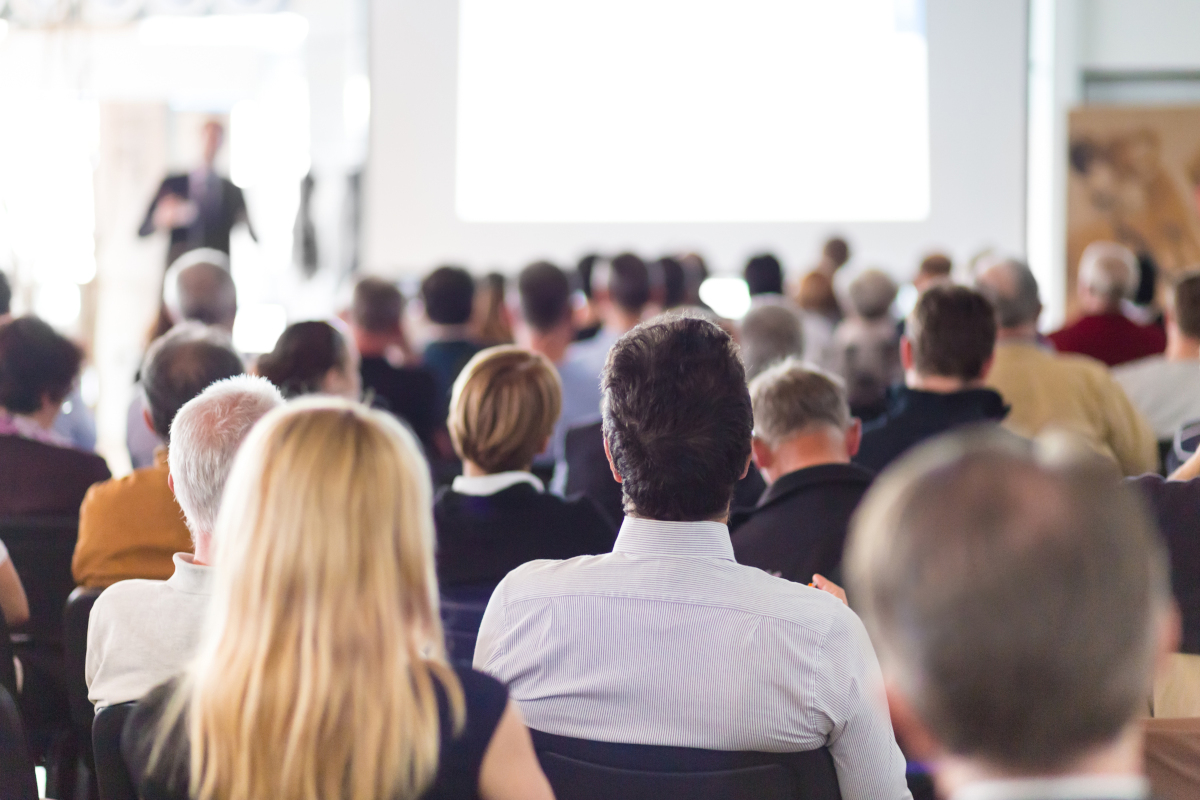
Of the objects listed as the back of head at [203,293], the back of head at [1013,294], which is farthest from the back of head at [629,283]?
the back of head at [203,293]

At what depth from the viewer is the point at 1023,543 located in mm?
642

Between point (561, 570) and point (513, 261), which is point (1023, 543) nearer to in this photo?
point (561, 570)

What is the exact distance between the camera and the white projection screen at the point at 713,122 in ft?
25.5

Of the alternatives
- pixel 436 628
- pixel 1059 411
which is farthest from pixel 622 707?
pixel 1059 411

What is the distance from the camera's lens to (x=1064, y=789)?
0.66 metres

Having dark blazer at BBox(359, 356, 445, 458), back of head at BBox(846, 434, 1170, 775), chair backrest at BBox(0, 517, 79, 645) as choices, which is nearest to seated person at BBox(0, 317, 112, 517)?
chair backrest at BBox(0, 517, 79, 645)

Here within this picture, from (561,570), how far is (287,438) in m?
0.54

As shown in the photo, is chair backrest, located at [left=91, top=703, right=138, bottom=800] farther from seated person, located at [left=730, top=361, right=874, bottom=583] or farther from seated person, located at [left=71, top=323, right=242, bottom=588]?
seated person, located at [left=730, top=361, right=874, bottom=583]

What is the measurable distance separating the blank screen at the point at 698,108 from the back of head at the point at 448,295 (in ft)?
12.2

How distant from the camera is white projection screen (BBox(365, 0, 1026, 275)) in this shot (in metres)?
7.78

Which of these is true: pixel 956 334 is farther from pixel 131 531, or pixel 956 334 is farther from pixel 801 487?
pixel 131 531

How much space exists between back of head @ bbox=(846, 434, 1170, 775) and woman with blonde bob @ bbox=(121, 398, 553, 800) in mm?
525

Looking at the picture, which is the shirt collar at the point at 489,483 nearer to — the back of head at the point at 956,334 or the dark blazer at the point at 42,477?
the dark blazer at the point at 42,477

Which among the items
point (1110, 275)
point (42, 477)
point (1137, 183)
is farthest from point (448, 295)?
point (1137, 183)
